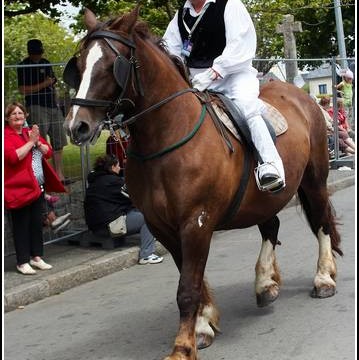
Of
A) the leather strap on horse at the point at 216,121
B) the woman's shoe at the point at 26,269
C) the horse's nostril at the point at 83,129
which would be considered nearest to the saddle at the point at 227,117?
the leather strap on horse at the point at 216,121

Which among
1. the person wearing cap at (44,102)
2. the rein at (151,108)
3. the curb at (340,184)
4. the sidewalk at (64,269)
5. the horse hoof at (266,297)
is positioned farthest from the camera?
the curb at (340,184)

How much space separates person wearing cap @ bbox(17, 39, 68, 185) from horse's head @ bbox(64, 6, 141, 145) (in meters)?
3.64

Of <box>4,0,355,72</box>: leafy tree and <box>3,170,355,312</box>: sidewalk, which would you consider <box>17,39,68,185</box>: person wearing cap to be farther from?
<box>4,0,355,72</box>: leafy tree

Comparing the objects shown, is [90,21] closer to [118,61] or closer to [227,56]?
[118,61]

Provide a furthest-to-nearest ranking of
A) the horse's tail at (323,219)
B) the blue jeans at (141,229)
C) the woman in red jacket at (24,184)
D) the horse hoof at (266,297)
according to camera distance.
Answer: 1. the blue jeans at (141,229)
2. the woman in red jacket at (24,184)
3. the horse's tail at (323,219)
4. the horse hoof at (266,297)

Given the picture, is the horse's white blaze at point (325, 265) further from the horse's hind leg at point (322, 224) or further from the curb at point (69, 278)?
the curb at point (69, 278)

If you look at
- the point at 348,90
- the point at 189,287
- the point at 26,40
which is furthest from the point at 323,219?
the point at 26,40

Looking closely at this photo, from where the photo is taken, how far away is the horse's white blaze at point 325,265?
244 inches

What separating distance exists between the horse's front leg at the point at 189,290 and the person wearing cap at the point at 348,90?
10732 millimetres

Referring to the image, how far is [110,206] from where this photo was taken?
8391mm

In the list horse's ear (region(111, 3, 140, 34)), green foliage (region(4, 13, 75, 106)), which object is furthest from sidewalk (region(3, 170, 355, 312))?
horse's ear (region(111, 3, 140, 34))

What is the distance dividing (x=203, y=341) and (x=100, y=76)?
6.94ft

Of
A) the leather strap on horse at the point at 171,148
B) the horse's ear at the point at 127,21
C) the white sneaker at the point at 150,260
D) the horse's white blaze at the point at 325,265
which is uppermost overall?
the horse's ear at the point at 127,21

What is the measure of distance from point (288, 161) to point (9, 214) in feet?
11.6
